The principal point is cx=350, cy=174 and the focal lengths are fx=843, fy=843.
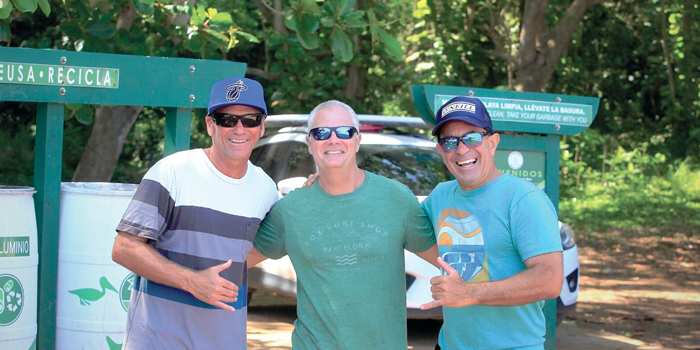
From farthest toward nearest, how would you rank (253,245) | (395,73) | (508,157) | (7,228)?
(395,73), (508,157), (7,228), (253,245)

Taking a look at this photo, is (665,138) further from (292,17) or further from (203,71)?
(203,71)

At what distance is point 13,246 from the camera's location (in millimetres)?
4125

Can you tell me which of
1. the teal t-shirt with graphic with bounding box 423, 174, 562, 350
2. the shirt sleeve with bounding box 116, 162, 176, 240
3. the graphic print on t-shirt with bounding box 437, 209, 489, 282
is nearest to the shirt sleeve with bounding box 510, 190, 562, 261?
the teal t-shirt with graphic with bounding box 423, 174, 562, 350

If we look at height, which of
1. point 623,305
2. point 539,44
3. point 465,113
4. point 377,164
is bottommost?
point 623,305

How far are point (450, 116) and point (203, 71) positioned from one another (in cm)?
212

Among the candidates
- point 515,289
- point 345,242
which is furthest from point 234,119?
point 515,289

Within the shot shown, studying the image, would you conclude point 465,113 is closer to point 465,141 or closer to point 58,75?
point 465,141

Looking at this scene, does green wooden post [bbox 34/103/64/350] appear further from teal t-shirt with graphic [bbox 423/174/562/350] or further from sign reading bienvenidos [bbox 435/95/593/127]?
teal t-shirt with graphic [bbox 423/174/562/350]

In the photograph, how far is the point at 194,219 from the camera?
3.07m

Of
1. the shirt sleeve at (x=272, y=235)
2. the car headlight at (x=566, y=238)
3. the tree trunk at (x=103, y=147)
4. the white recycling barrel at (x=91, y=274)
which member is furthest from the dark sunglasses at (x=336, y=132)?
the tree trunk at (x=103, y=147)

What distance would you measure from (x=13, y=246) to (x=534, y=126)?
10.4ft

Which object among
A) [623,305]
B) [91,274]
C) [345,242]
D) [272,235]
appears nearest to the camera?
[345,242]

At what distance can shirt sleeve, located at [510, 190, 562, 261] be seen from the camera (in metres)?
2.83

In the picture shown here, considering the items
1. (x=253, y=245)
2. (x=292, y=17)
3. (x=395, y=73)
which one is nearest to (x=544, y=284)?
(x=253, y=245)
